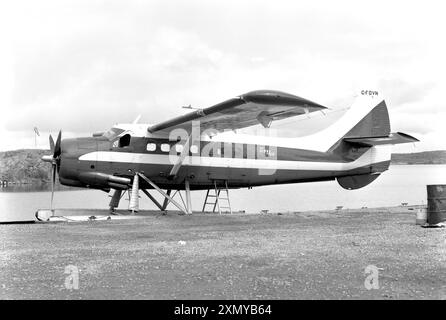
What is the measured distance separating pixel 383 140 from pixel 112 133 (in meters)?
10.1

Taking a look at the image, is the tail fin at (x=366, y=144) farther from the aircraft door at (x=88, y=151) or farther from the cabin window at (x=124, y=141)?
the aircraft door at (x=88, y=151)

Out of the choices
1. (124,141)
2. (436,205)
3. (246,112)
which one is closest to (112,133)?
(124,141)

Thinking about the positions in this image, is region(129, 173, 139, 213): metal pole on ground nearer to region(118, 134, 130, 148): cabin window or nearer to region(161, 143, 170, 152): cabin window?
region(118, 134, 130, 148): cabin window

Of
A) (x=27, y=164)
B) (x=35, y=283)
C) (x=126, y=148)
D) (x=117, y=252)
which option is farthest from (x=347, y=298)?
(x=27, y=164)

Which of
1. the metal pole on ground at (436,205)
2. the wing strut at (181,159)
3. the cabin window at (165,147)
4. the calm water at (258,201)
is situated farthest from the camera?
the calm water at (258,201)

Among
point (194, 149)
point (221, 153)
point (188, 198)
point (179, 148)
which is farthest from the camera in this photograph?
point (221, 153)

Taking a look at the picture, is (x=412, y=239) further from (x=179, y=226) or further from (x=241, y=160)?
(x=241, y=160)

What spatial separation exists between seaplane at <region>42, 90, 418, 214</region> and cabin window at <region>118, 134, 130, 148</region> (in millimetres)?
33

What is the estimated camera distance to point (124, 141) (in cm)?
1524

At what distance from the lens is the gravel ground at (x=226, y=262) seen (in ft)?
15.9

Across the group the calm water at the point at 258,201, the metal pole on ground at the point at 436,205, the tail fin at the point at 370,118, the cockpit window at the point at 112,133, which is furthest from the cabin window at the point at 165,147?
the calm water at the point at 258,201

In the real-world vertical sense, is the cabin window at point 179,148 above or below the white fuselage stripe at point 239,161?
above

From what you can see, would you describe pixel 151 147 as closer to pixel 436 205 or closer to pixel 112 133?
pixel 112 133

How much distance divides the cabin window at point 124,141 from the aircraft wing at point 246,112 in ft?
2.56
